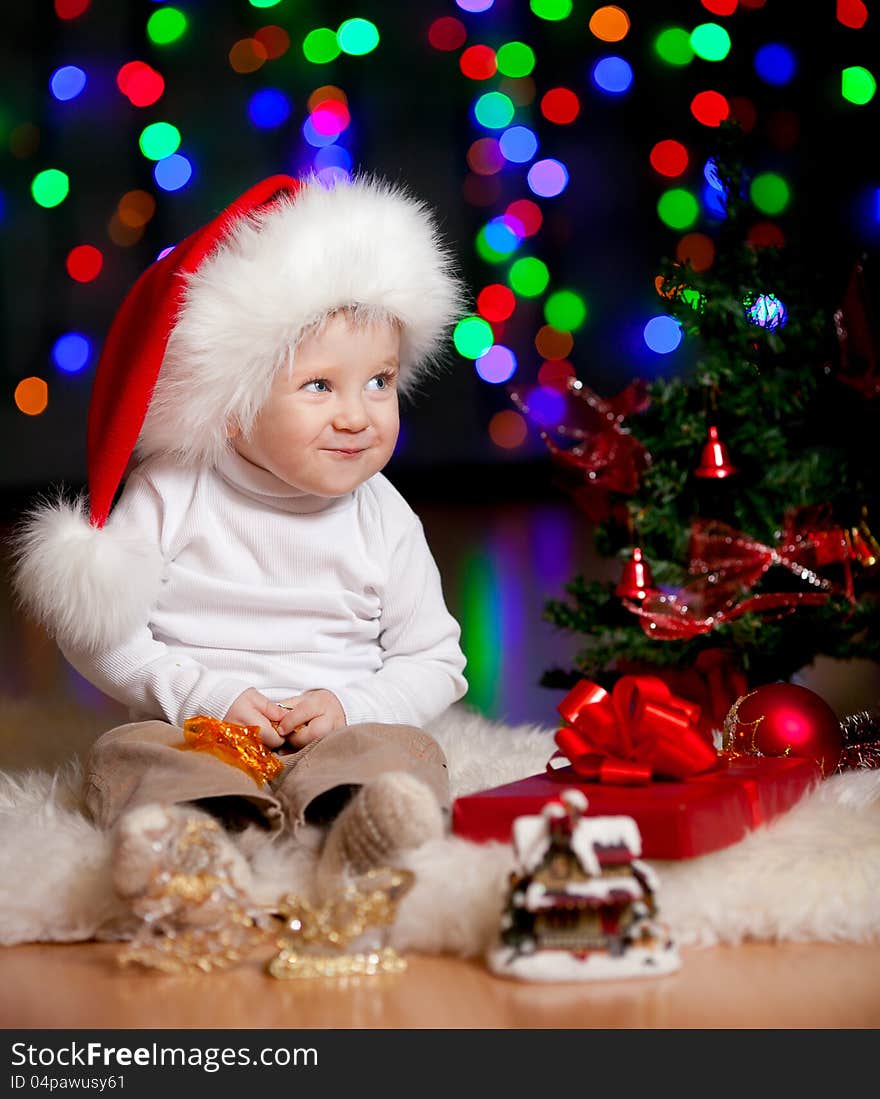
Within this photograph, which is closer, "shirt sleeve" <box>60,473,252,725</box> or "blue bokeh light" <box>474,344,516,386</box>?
"shirt sleeve" <box>60,473,252,725</box>

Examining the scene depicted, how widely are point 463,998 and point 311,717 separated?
0.49m

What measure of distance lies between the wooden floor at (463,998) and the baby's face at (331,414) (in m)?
0.56

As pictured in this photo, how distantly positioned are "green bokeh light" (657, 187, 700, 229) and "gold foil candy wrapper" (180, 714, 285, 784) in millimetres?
3741

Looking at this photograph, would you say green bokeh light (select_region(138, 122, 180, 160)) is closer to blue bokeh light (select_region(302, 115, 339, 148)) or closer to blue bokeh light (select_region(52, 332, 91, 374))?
blue bokeh light (select_region(302, 115, 339, 148))

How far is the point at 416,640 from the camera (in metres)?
1.51

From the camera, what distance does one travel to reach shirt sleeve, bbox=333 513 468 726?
1.46m

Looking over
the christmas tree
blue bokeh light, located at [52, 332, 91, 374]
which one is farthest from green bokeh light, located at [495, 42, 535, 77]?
the christmas tree

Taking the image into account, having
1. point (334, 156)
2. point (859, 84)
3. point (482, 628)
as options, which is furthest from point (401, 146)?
point (482, 628)

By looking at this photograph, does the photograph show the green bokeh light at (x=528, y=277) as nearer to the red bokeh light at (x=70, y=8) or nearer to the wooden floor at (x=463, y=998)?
the red bokeh light at (x=70, y=8)

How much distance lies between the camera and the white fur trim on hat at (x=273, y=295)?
1360mm

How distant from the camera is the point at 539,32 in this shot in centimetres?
462

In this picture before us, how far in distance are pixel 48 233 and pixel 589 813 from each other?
411 cm

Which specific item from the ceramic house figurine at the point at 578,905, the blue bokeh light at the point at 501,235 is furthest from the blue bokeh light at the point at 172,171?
the ceramic house figurine at the point at 578,905

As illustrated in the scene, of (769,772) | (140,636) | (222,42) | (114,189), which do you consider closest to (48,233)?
(114,189)
